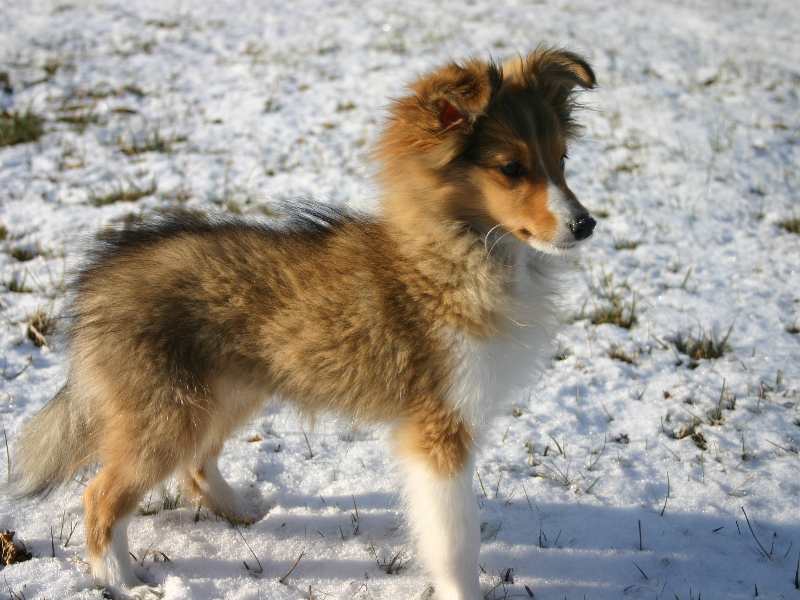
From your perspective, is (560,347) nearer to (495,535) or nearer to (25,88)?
(495,535)

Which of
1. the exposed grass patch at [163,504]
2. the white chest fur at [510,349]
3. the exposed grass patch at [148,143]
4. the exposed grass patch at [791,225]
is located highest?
the white chest fur at [510,349]

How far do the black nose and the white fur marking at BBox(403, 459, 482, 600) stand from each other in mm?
956

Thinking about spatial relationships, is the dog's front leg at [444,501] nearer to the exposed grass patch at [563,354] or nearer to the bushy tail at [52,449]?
the bushy tail at [52,449]

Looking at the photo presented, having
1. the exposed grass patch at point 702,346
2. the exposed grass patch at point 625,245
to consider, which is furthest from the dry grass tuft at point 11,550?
the exposed grass patch at point 625,245

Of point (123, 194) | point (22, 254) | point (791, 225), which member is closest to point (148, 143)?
point (123, 194)

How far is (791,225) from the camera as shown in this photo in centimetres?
565

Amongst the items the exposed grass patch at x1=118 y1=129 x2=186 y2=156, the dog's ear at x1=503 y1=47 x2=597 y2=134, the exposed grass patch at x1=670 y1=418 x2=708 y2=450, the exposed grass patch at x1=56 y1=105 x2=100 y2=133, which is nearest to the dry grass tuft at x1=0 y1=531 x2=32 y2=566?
the dog's ear at x1=503 y1=47 x2=597 y2=134

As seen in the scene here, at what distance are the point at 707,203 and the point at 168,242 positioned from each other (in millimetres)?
4771

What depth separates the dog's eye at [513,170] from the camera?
8.52 ft

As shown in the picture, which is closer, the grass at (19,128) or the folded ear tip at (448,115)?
the folded ear tip at (448,115)

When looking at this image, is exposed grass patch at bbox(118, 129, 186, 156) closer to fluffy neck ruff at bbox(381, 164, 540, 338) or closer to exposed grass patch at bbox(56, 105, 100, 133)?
exposed grass patch at bbox(56, 105, 100, 133)

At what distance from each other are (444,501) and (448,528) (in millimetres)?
99

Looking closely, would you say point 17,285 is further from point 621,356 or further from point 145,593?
point 621,356

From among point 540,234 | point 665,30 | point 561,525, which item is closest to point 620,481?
point 561,525
